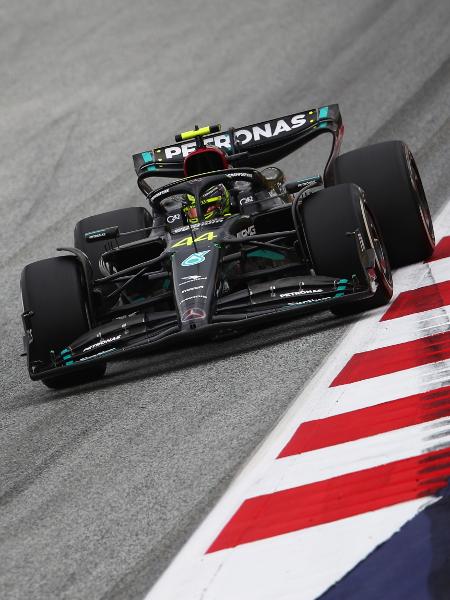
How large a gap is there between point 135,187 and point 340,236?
25.6 ft

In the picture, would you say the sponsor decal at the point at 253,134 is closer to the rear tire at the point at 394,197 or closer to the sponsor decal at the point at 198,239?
the rear tire at the point at 394,197

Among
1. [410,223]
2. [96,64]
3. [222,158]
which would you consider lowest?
[410,223]

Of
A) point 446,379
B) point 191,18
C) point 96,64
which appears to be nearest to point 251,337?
point 446,379

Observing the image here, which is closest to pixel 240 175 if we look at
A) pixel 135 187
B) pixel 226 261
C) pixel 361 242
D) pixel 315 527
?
pixel 226 261

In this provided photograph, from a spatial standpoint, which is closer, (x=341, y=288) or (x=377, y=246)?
(x=341, y=288)

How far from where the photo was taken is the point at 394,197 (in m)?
10.3

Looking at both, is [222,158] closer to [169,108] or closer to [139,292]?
[139,292]

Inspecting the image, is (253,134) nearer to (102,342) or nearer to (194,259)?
(194,259)

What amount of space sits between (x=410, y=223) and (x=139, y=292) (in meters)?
2.19

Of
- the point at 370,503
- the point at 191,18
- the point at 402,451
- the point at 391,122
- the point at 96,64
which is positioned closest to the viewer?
the point at 370,503

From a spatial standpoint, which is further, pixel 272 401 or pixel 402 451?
pixel 272 401

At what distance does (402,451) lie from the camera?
6176mm

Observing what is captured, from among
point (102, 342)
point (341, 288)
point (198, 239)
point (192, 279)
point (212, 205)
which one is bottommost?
point (341, 288)

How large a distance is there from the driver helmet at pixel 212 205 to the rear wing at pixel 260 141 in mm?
1021
